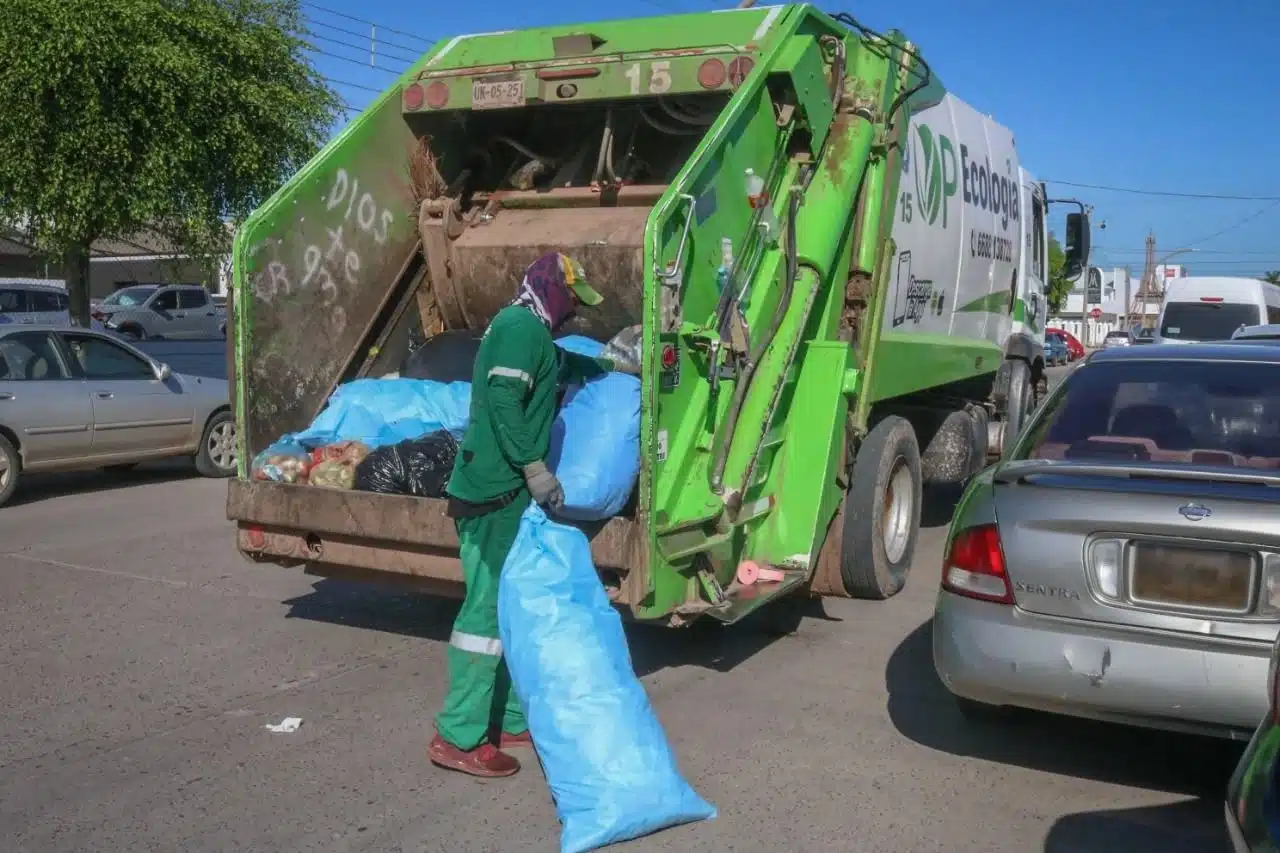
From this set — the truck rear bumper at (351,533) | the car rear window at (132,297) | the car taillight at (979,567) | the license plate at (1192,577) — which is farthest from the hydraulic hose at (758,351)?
the car rear window at (132,297)

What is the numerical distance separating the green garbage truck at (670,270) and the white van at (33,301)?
651 inches

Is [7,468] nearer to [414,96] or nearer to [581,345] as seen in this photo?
[414,96]

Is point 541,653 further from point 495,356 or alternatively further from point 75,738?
point 75,738

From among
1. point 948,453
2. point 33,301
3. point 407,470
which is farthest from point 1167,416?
point 33,301

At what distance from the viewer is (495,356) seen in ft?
14.0

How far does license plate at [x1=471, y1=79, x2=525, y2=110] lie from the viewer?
6.09m

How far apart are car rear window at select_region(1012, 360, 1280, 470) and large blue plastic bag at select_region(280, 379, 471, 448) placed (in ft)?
8.93

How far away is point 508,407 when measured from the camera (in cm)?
421

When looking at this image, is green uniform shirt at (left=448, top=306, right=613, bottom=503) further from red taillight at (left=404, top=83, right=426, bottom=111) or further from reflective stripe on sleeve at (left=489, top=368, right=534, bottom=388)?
red taillight at (left=404, top=83, right=426, bottom=111)

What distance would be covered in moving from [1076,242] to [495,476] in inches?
372

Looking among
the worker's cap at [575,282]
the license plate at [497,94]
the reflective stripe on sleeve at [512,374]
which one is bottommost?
the reflective stripe on sleeve at [512,374]

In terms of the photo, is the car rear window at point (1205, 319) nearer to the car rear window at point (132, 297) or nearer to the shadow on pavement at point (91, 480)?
the shadow on pavement at point (91, 480)

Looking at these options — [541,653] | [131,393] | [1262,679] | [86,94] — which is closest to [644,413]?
[541,653]

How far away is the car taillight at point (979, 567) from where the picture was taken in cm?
423
